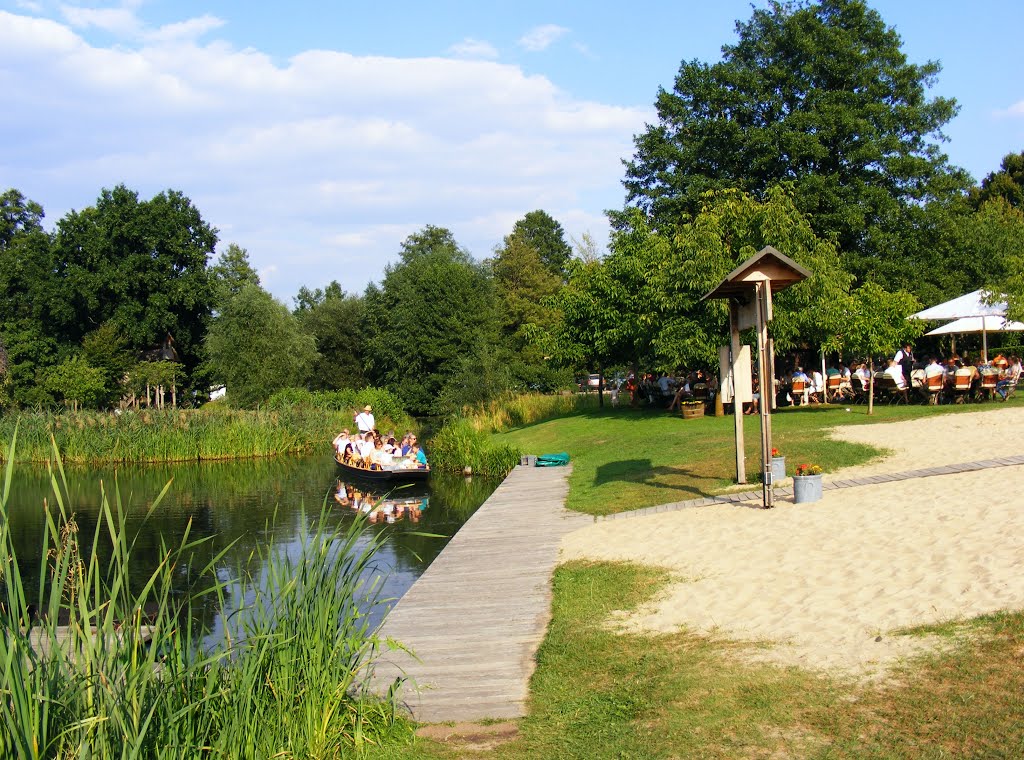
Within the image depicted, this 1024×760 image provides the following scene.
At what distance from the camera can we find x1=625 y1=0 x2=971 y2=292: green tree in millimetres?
33219

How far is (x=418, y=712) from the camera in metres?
6.05

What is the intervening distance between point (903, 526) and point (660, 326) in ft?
50.8

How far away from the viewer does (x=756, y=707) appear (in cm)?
545

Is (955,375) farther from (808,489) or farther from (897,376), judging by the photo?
(808,489)

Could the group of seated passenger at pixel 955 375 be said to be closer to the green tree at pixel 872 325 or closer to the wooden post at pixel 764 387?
the green tree at pixel 872 325

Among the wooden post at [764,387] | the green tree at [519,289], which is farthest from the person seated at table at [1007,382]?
the green tree at [519,289]

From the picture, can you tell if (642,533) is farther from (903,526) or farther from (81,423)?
(81,423)

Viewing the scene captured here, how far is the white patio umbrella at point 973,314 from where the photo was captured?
2400 centimetres

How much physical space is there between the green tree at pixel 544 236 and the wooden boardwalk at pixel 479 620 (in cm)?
7136

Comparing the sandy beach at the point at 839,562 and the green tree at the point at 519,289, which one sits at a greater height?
the green tree at the point at 519,289

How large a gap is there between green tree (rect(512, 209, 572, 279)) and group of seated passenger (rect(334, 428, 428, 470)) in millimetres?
57671

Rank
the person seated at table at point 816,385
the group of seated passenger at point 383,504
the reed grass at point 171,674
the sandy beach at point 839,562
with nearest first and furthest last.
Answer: the reed grass at point 171,674
the sandy beach at point 839,562
the group of seated passenger at point 383,504
the person seated at table at point 816,385

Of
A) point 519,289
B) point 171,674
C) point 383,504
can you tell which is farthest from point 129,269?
point 171,674

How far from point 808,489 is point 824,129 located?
80.7ft
